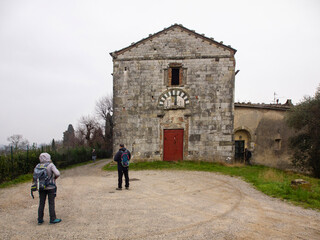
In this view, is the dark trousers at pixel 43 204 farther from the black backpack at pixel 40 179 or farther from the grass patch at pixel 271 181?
the grass patch at pixel 271 181

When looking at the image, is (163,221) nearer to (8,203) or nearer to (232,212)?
(232,212)

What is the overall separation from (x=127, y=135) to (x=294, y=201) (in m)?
10.9

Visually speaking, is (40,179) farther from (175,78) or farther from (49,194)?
(175,78)

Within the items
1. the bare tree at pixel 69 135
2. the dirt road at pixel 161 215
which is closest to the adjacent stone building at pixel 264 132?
the dirt road at pixel 161 215

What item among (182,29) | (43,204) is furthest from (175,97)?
(43,204)

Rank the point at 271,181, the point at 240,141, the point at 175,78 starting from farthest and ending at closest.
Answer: the point at 240,141 < the point at 175,78 < the point at 271,181

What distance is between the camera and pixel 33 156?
1296 centimetres

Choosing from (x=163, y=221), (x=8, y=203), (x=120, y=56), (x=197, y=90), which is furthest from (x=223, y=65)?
(x=8, y=203)

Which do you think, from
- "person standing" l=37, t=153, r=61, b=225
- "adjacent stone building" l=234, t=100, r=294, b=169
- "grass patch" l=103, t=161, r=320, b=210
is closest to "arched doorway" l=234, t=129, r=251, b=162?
"adjacent stone building" l=234, t=100, r=294, b=169

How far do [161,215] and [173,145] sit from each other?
10.0 metres

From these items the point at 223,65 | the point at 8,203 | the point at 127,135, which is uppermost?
the point at 223,65

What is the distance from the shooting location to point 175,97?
1558 cm

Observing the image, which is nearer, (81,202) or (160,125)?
(81,202)

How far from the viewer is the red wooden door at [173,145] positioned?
15383mm
